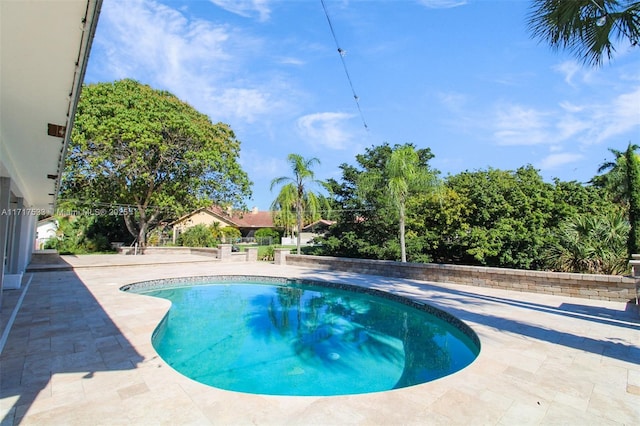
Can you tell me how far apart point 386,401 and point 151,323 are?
4717mm

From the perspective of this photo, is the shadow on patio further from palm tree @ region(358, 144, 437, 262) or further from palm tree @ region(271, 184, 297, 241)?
palm tree @ region(271, 184, 297, 241)

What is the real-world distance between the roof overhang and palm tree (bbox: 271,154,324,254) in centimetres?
1223

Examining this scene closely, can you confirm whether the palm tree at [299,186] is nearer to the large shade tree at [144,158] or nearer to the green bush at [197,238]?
the large shade tree at [144,158]

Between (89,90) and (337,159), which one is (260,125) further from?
(89,90)

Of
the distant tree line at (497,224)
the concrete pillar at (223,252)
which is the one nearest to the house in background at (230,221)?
the concrete pillar at (223,252)

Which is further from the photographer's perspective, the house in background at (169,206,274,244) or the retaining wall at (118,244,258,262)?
the house in background at (169,206,274,244)

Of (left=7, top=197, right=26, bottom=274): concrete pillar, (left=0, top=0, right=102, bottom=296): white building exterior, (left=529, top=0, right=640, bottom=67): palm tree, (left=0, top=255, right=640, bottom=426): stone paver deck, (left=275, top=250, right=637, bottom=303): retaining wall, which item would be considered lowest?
(left=0, top=255, right=640, bottom=426): stone paver deck

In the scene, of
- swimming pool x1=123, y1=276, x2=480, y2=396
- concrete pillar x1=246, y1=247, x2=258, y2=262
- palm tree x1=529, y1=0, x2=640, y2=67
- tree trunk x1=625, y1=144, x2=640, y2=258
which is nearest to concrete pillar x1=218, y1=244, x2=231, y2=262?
concrete pillar x1=246, y1=247, x2=258, y2=262

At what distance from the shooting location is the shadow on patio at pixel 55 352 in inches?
133

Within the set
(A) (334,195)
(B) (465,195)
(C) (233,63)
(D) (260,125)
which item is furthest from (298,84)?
(A) (334,195)

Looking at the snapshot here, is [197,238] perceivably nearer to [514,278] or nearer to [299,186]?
[299,186]

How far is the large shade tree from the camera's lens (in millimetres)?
17688

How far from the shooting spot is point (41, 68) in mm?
2793

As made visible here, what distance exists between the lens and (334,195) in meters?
20.0
